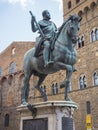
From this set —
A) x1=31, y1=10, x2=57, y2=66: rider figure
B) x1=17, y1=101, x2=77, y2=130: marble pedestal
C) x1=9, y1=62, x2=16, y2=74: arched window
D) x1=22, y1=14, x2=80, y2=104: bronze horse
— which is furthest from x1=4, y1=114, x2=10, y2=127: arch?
x1=17, y1=101, x2=77, y2=130: marble pedestal

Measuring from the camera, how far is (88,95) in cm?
2572

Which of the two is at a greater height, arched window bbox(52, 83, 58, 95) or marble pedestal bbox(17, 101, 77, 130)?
arched window bbox(52, 83, 58, 95)

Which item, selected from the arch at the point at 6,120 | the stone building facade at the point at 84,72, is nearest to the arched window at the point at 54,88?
the stone building facade at the point at 84,72

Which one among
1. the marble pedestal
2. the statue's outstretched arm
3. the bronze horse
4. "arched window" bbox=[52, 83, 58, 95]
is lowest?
the marble pedestal

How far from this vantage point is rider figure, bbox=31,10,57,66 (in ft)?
20.1

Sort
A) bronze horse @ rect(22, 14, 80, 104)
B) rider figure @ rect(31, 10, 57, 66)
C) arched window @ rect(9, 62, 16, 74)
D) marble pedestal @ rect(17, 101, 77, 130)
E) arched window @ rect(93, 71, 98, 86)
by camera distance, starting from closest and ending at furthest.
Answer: marble pedestal @ rect(17, 101, 77, 130) → bronze horse @ rect(22, 14, 80, 104) → rider figure @ rect(31, 10, 57, 66) → arched window @ rect(93, 71, 98, 86) → arched window @ rect(9, 62, 16, 74)

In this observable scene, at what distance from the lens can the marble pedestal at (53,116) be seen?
559cm

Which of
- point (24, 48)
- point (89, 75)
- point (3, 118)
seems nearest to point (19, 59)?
point (24, 48)

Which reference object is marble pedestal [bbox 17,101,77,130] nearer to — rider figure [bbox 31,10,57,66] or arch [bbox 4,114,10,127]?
rider figure [bbox 31,10,57,66]

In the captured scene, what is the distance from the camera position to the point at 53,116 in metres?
5.63

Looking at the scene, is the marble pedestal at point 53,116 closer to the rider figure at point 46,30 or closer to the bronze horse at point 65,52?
the bronze horse at point 65,52

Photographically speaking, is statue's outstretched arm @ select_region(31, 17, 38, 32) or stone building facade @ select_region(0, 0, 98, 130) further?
stone building facade @ select_region(0, 0, 98, 130)

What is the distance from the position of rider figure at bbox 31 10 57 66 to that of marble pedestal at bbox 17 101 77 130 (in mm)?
940

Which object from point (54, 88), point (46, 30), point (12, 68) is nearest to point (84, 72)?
point (54, 88)
